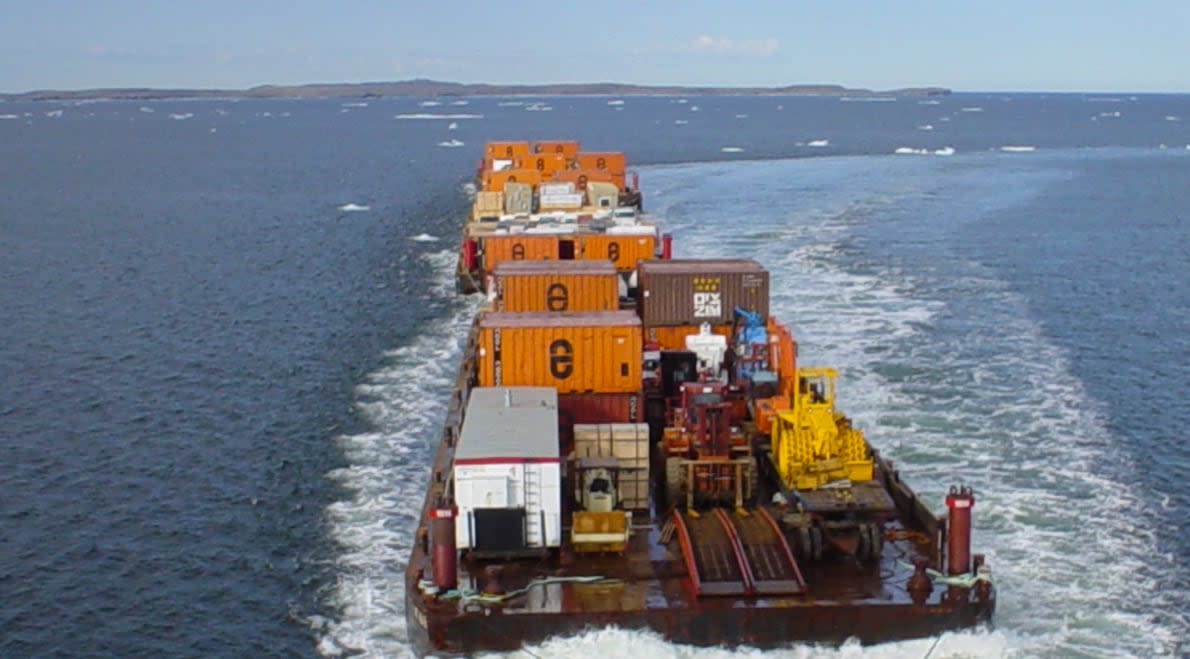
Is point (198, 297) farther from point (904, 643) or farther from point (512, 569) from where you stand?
point (904, 643)

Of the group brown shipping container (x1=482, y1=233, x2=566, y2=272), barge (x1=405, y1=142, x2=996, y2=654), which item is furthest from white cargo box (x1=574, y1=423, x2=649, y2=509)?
brown shipping container (x1=482, y1=233, x2=566, y2=272)

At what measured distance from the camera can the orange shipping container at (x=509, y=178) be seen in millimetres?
88000

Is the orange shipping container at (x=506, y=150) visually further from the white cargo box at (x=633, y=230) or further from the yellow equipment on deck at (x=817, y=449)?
the yellow equipment on deck at (x=817, y=449)

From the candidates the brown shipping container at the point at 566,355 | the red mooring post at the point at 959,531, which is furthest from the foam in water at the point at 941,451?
the brown shipping container at the point at 566,355

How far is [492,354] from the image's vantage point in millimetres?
33344

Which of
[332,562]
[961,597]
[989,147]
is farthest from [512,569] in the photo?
[989,147]

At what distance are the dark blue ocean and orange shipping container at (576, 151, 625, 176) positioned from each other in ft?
16.8

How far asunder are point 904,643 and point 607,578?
19.6 feet

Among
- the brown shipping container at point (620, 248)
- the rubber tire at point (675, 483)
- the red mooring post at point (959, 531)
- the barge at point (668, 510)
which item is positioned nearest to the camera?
the barge at point (668, 510)

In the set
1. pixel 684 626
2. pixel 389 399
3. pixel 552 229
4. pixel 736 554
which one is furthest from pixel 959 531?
pixel 552 229

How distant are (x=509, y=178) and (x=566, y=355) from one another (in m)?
57.3

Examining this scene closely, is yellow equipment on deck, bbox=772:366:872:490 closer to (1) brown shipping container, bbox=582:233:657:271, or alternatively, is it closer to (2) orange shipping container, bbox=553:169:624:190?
(1) brown shipping container, bbox=582:233:657:271

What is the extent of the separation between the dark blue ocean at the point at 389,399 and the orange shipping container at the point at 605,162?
5126 millimetres

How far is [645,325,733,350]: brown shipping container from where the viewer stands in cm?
4125
